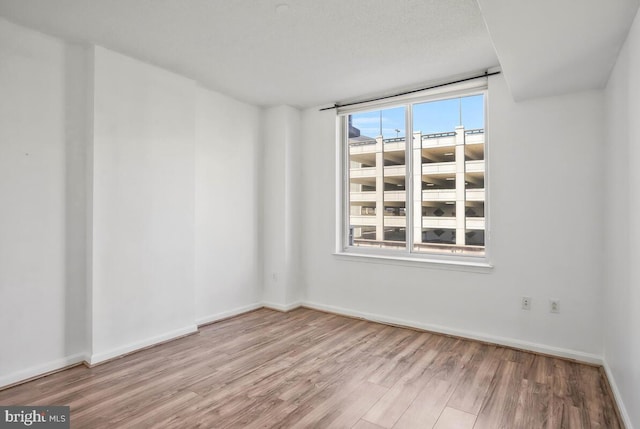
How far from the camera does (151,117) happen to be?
338 centimetres

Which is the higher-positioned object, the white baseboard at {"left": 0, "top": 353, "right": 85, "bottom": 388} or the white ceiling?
the white ceiling

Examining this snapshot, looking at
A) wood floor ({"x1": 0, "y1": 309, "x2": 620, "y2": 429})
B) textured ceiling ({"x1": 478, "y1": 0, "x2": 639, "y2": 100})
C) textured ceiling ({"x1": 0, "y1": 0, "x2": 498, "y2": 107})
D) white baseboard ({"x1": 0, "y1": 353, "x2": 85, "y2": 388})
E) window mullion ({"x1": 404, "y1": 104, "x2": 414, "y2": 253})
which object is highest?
textured ceiling ({"x1": 0, "y1": 0, "x2": 498, "y2": 107})

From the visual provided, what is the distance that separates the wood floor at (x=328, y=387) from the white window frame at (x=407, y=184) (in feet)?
2.72

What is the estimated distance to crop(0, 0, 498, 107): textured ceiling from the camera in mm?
2400

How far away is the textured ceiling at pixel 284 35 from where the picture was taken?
2.40 m

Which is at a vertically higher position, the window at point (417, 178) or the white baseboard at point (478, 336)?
the window at point (417, 178)

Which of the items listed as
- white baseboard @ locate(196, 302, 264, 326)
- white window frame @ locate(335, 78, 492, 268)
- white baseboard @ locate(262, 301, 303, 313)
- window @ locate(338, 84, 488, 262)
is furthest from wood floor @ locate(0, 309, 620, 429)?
window @ locate(338, 84, 488, 262)

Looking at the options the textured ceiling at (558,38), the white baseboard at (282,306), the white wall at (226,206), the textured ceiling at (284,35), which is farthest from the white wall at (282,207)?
the textured ceiling at (558,38)

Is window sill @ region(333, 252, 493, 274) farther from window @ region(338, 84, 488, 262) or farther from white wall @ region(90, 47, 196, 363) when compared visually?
white wall @ region(90, 47, 196, 363)

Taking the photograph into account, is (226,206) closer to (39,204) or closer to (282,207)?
(282,207)

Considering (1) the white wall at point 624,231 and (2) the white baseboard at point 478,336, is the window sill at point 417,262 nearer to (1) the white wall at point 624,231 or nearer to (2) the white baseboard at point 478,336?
(2) the white baseboard at point 478,336

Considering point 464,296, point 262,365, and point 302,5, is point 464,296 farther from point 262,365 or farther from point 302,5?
point 302,5

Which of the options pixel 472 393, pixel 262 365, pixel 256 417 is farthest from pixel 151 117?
pixel 472 393

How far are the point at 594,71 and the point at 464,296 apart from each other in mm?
2157
